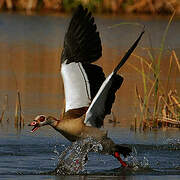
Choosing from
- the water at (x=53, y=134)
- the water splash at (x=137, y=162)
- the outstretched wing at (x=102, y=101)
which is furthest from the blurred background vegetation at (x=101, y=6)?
the outstretched wing at (x=102, y=101)

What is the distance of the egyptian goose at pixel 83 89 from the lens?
9.98 meters

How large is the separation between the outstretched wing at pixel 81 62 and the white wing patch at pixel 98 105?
291 mm

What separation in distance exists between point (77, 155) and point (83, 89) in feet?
2.74

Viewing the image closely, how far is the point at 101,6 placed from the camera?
31.9m

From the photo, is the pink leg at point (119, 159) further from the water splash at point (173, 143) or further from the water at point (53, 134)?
the water splash at point (173, 143)

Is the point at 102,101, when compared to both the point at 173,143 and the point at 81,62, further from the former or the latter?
the point at 173,143

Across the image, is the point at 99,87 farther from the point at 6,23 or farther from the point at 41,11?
the point at 41,11

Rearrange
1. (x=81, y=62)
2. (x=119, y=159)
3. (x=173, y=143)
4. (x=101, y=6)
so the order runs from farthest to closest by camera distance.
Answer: (x=101, y=6) < (x=173, y=143) < (x=81, y=62) < (x=119, y=159)

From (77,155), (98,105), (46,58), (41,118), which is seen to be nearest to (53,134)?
(77,155)

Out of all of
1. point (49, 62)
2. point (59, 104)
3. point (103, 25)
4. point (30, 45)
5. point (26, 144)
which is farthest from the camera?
point (103, 25)

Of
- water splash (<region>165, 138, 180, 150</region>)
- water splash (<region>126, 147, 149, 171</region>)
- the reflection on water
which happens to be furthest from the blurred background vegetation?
water splash (<region>126, 147, 149, 171</region>)

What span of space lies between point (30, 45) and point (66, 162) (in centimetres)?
1348

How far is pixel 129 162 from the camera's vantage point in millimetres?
10289

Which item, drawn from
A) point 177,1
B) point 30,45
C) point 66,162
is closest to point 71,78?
point 66,162
